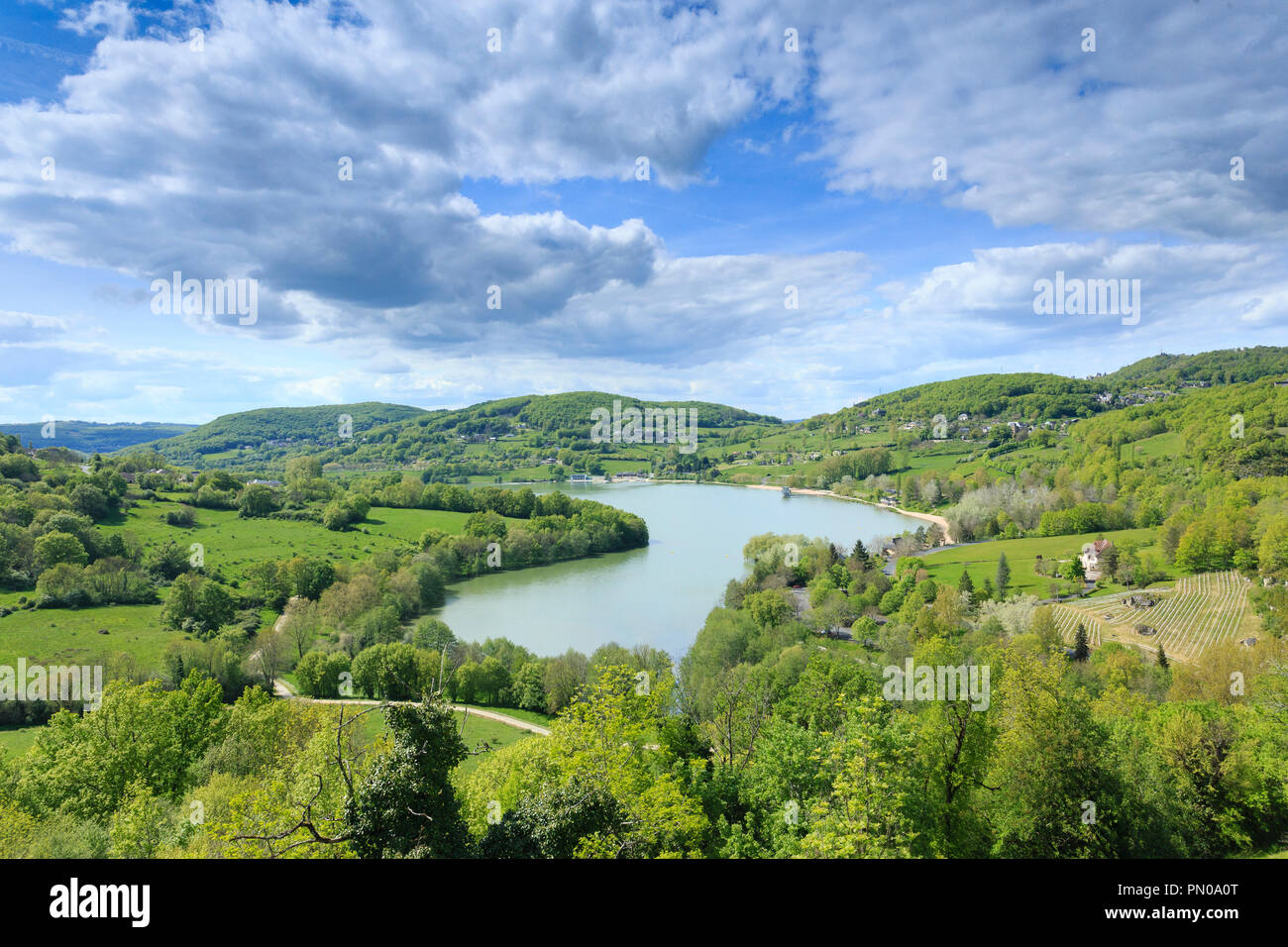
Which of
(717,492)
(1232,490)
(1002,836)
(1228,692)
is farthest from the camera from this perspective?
(717,492)

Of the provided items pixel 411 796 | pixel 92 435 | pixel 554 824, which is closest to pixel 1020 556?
pixel 554 824

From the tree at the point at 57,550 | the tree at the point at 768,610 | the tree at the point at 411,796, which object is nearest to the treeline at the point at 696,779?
the tree at the point at 411,796

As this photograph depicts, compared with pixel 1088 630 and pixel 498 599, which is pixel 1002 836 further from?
pixel 498 599

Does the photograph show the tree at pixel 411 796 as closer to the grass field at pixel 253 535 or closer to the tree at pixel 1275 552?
the tree at pixel 1275 552

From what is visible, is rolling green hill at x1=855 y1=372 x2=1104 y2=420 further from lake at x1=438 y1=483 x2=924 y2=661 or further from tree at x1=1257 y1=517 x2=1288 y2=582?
tree at x1=1257 y1=517 x2=1288 y2=582
